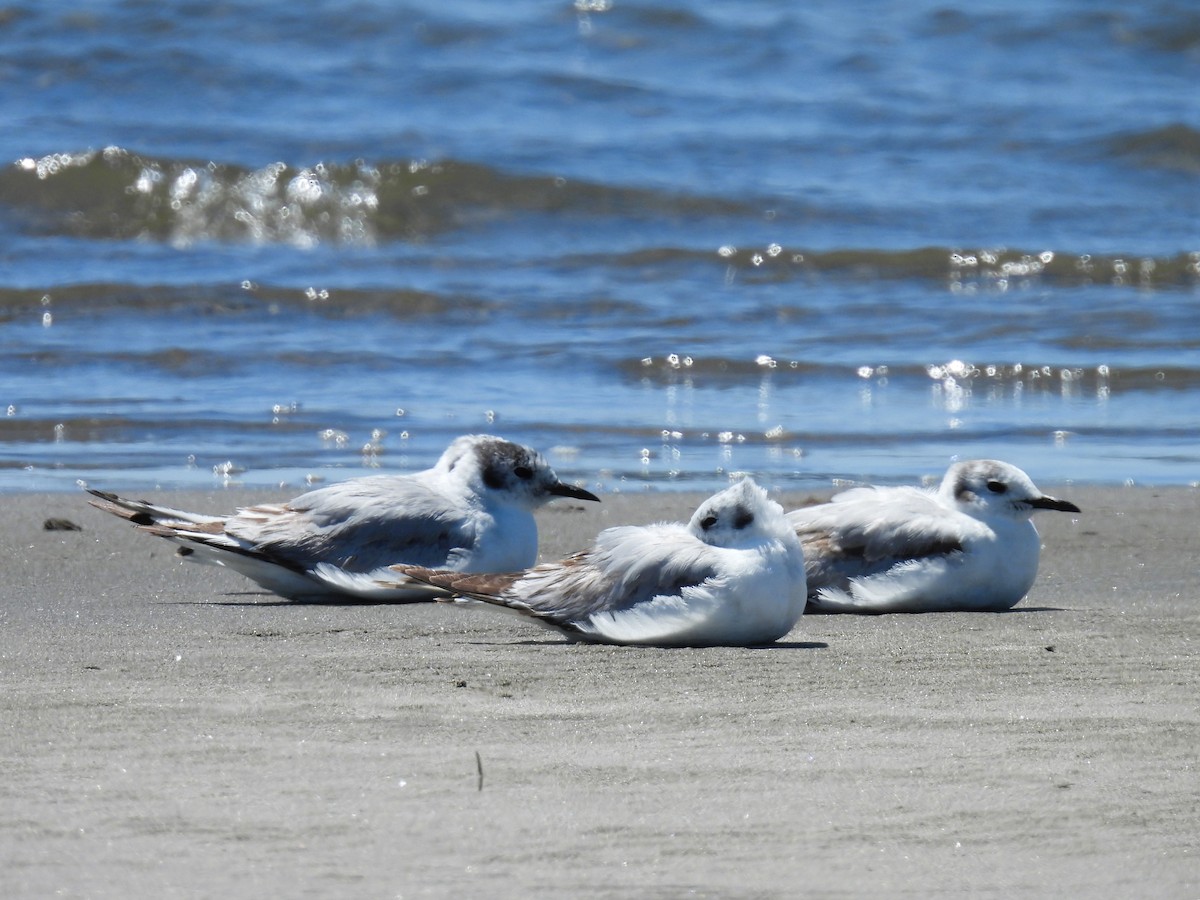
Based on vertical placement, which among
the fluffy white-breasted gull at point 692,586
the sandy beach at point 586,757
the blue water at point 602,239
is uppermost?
the blue water at point 602,239

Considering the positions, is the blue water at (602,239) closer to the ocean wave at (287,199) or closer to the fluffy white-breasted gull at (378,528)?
the ocean wave at (287,199)

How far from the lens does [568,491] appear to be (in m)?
6.34

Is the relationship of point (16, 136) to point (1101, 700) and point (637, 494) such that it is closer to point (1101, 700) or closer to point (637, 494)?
point (637, 494)

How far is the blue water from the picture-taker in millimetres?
9969

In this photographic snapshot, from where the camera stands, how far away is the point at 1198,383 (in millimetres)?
11336

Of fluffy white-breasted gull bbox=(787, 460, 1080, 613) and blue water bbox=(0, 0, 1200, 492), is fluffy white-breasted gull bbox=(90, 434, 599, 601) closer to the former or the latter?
fluffy white-breasted gull bbox=(787, 460, 1080, 613)

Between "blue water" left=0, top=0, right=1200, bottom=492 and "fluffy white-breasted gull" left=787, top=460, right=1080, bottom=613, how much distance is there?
8.02 ft

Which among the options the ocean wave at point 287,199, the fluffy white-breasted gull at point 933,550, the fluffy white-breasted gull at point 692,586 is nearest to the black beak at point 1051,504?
the fluffy white-breasted gull at point 933,550

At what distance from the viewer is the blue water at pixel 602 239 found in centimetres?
997

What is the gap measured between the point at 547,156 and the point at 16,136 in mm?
5148

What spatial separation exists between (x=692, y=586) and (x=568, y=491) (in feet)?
4.36

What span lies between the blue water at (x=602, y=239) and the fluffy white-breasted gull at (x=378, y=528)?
2166 mm

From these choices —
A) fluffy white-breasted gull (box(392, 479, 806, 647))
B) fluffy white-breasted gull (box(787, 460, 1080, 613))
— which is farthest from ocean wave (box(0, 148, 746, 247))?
fluffy white-breasted gull (box(392, 479, 806, 647))

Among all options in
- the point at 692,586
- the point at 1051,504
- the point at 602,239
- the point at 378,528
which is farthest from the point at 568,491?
the point at 602,239
